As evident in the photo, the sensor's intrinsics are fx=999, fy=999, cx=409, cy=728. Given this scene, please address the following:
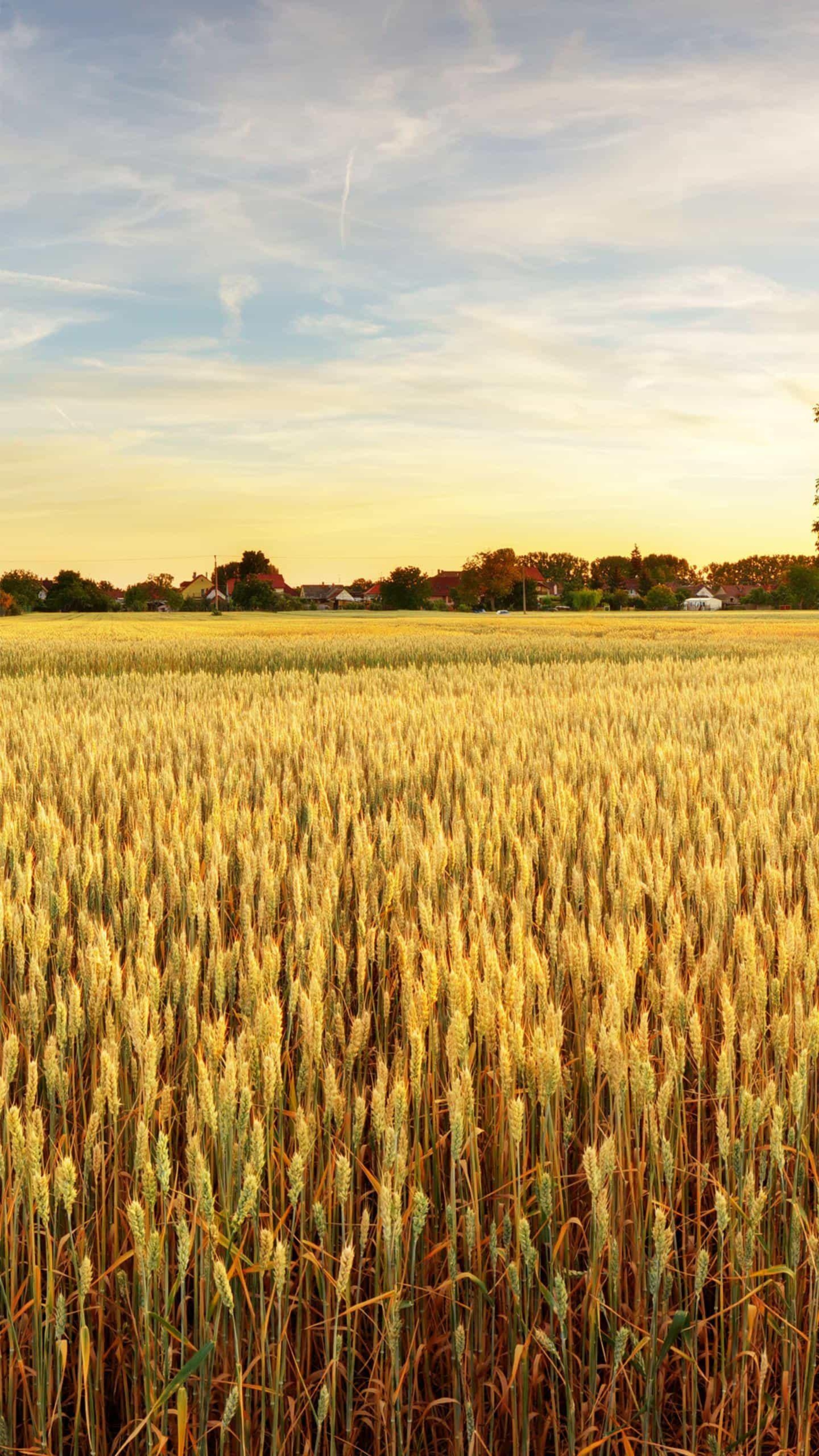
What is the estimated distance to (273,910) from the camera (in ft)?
8.87

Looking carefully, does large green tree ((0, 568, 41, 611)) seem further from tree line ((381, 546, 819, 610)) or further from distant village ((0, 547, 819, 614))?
tree line ((381, 546, 819, 610))

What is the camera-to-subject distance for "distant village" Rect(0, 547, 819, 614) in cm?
9556

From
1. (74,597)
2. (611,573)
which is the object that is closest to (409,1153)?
(74,597)

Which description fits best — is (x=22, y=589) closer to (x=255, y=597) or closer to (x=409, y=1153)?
(x=255, y=597)

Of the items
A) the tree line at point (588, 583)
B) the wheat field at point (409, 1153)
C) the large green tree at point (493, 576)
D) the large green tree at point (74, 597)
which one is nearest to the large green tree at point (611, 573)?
the tree line at point (588, 583)

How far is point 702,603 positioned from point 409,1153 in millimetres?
148455

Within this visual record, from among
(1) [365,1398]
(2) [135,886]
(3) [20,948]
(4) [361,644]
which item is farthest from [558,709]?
(4) [361,644]

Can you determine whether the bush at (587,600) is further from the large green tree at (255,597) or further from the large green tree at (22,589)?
the large green tree at (22,589)

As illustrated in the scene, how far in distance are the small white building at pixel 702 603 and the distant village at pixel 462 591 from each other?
0.32 m

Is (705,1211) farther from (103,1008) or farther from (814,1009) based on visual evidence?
(103,1008)

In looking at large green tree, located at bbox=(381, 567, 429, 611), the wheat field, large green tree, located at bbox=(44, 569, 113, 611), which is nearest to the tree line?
large green tree, located at bbox=(381, 567, 429, 611)

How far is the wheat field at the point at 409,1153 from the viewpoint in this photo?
1377mm

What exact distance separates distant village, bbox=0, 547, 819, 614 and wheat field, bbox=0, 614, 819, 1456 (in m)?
82.5

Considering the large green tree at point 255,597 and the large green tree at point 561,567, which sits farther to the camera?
the large green tree at point 561,567
